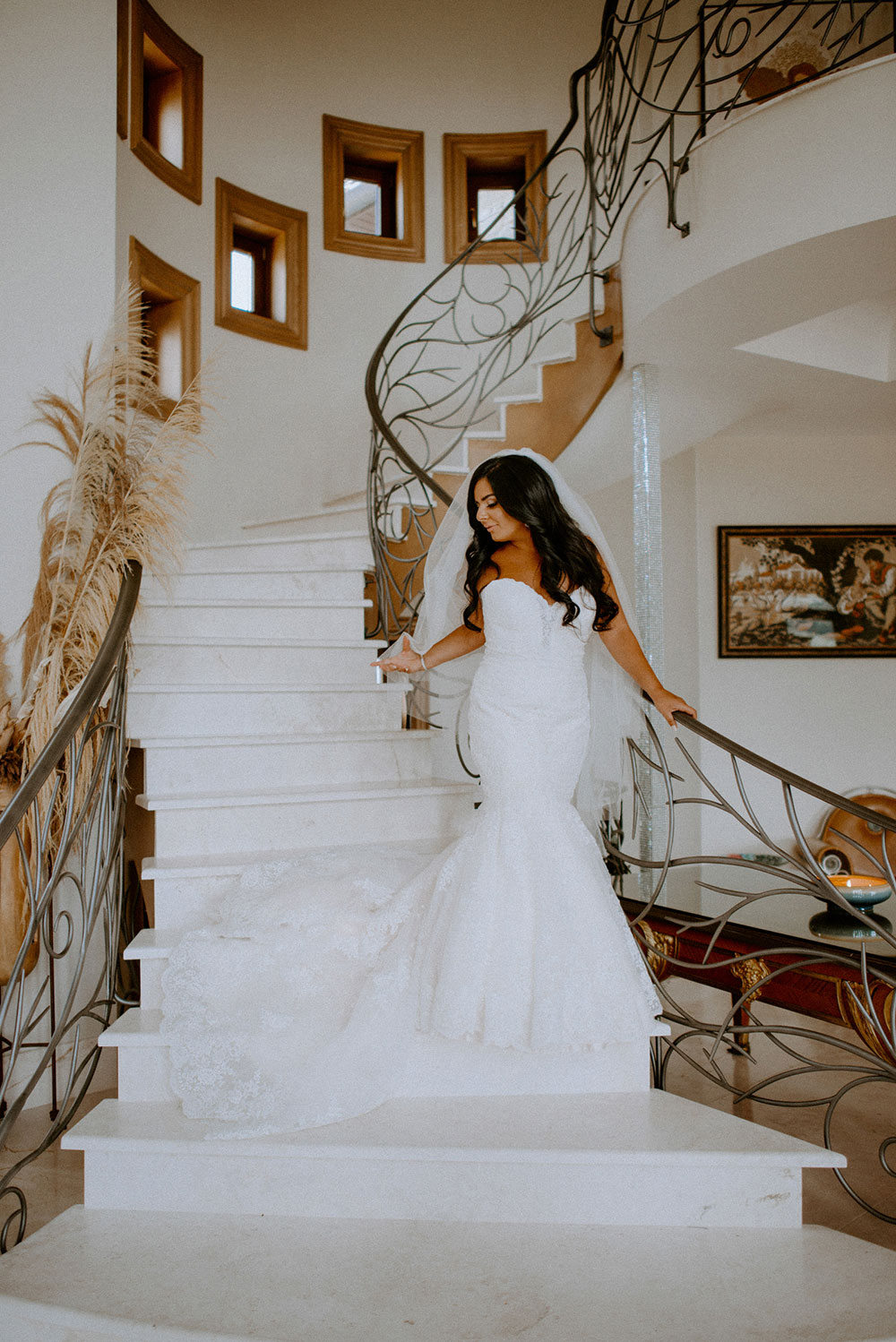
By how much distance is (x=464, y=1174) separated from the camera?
1.90 m

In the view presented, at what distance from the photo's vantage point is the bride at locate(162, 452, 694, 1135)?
6.78 ft

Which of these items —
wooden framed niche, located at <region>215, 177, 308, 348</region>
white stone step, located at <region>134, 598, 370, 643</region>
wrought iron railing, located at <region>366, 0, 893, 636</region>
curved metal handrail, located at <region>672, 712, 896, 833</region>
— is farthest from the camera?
wooden framed niche, located at <region>215, 177, 308, 348</region>

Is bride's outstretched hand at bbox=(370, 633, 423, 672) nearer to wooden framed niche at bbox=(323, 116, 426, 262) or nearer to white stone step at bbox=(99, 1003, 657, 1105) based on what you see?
white stone step at bbox=(99, 1003, 657, 1105)

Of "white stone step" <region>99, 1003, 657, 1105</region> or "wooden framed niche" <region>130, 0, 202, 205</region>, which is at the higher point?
"wooden framed niche" <region>130, 0, 202, 205</region>

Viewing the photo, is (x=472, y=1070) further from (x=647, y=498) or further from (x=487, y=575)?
(x=647, y=498)

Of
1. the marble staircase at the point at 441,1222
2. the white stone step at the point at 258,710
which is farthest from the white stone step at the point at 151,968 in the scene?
the white stone step at the point at 258,710

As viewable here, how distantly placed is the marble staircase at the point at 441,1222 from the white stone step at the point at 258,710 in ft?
1.88

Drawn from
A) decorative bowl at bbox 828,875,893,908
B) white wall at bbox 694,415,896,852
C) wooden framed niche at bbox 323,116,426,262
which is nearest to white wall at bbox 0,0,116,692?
wooden framed niche at bbox 323,116,426,262

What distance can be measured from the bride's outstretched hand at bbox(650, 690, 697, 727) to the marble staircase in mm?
836

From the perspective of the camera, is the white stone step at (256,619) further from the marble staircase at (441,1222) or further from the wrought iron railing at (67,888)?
the marble staircase at (441,1222)

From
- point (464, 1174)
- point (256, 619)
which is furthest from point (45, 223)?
point (464, 1174)

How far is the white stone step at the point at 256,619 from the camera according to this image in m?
3.55

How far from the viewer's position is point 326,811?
289 cm

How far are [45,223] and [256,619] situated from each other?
1.78 meters
